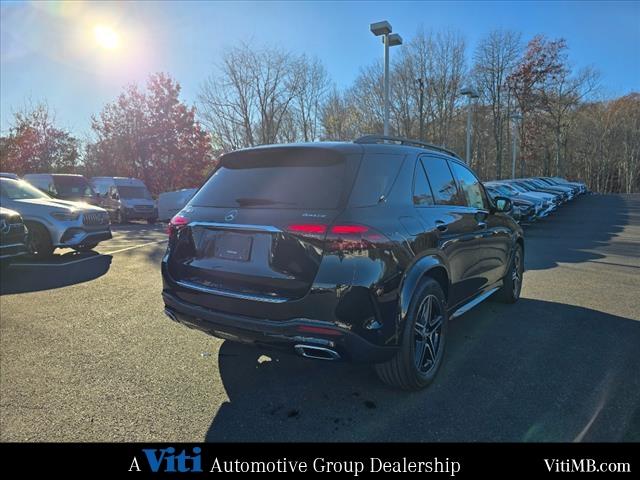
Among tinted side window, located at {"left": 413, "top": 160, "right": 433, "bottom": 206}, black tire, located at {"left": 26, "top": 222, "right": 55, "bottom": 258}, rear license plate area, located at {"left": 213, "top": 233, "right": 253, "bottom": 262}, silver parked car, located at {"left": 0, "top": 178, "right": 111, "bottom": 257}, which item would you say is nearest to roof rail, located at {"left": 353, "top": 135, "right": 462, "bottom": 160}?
tinted side window, located at {"left": 413, "top": 160, "right": 433, "bottom": 206}

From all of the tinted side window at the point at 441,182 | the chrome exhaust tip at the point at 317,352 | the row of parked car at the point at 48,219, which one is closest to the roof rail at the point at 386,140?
the tinted side window at the point at 441,182

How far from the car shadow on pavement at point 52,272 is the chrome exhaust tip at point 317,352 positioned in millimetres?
5347

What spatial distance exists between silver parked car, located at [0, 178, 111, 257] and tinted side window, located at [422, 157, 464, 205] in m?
7.78

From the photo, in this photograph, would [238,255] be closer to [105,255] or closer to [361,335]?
[361,335]

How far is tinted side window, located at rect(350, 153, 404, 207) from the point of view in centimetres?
271

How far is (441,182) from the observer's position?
3744 mm

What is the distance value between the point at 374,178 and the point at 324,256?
713 mm

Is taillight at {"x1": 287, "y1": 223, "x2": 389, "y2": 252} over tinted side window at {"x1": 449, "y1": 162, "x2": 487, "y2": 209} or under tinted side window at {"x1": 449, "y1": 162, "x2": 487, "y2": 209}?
under

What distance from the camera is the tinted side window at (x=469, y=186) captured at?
4223 millimetres

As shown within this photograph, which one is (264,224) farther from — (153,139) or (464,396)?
(153,139)

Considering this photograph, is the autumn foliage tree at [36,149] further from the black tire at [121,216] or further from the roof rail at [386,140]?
the roof rail at [386,140]
